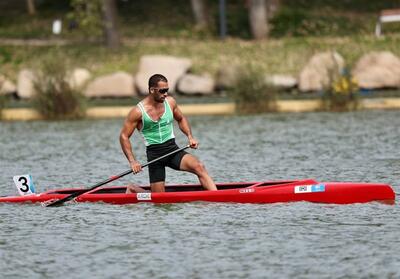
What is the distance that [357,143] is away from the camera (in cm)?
2705

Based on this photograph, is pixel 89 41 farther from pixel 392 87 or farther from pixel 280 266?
pixel 280 266

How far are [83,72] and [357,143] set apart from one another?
17386mm

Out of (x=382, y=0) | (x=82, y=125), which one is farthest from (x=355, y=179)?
(x=382, y=0)

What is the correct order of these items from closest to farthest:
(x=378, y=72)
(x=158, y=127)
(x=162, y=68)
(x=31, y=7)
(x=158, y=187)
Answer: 1. (x=158, y=127)
2. (x=158, y=187)
3. (x=378, y=72)
4. (x=162, y=68)
5. (x=31, y=7)

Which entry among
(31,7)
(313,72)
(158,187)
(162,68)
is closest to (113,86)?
(162,68)

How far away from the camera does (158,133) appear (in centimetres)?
1798

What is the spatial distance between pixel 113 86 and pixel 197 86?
2624 millimetres

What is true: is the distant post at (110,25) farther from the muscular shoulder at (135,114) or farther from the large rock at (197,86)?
the muscular shoulder at (135,114)

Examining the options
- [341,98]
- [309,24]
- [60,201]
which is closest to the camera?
[60,201]

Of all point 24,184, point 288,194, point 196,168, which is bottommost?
point 288,194

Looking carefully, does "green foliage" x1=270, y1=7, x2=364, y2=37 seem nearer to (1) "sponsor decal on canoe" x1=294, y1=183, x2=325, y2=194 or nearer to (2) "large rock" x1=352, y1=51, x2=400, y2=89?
(2) "large rock" x1=352, y1=51, x2=400, y2=89

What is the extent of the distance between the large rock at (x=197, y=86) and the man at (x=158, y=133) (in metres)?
25.0

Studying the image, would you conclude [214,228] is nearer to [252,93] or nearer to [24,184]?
[24,184]

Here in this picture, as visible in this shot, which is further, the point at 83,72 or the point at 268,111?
the point at 83,72
